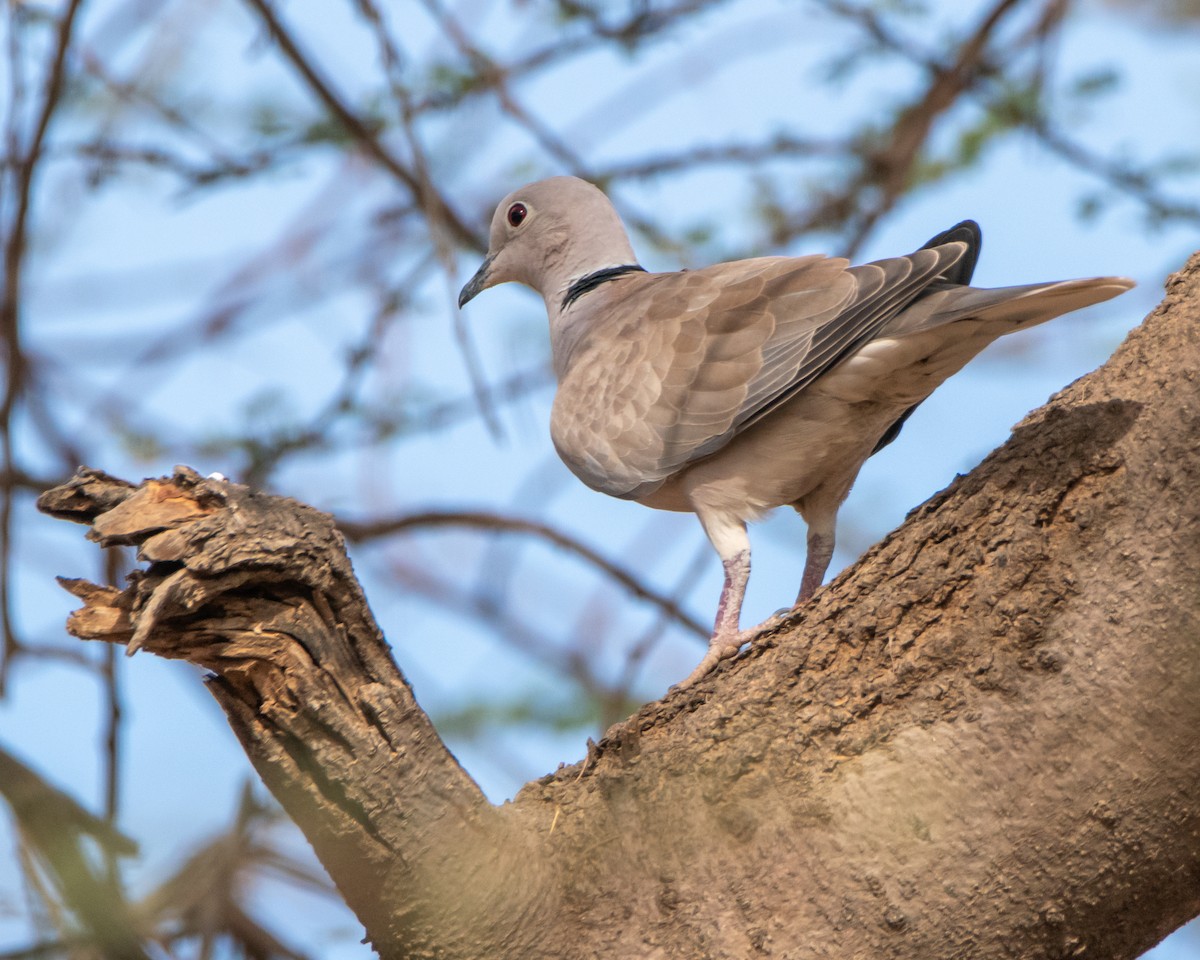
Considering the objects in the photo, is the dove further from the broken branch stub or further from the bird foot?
the broken branch stub

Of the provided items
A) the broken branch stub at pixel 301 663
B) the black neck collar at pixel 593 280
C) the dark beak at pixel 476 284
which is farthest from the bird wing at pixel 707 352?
the broken branch stub at pixel 301 663

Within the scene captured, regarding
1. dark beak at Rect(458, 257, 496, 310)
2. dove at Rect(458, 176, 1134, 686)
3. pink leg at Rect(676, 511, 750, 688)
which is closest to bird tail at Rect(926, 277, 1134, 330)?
dove at Rect(458, 176, 1134, 686)

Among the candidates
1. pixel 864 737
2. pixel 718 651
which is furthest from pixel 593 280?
pixel 864 737

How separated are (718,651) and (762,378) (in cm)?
76

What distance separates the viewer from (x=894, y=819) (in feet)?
8.38

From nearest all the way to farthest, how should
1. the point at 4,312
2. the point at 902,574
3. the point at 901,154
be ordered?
the point at 902,574
the point at 4,312
the point at 901,154

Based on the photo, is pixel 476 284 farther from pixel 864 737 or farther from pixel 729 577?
pixel 864 737

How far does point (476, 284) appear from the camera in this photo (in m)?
5.43

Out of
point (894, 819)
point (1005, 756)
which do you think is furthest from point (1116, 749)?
point (894, 819)

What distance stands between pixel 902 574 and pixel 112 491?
1562mm

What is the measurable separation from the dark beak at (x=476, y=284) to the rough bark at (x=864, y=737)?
295 cm

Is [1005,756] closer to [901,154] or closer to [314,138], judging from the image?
[901,154]

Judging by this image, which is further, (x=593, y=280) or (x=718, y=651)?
(x=593, y=280)

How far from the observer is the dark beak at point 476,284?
213 inches
